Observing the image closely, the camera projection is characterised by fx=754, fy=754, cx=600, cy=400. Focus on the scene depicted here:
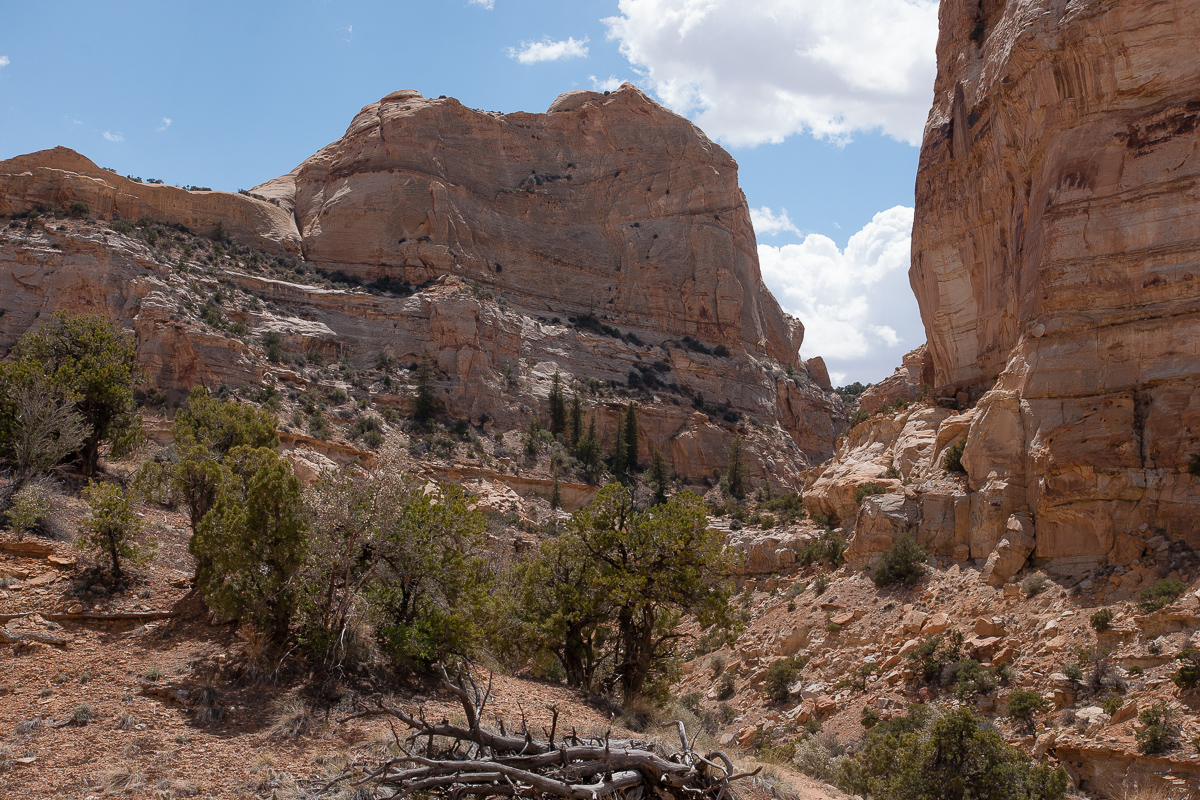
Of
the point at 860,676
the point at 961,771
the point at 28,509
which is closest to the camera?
the point at 961,771

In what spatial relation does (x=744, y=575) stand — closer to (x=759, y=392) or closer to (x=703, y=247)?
(x=759, y=392)

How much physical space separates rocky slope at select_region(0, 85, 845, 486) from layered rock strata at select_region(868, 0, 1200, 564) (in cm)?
3674

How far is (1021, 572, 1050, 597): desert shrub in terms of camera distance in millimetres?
19109

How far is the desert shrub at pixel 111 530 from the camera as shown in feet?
46.8

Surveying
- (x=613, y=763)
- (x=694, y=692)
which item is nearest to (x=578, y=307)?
(x=694, y=692)

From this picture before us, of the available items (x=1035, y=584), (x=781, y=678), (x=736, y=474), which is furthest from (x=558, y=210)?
(x=1035, y=584)

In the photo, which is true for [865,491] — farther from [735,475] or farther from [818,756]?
[735,475]

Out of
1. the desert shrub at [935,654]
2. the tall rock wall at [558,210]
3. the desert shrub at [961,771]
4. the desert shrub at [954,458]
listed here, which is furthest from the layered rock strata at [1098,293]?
the tall rock wall at [558,210]

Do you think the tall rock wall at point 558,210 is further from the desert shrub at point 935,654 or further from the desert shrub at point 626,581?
the desert shrub at point 935,654

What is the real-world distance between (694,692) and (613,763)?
17295 mm

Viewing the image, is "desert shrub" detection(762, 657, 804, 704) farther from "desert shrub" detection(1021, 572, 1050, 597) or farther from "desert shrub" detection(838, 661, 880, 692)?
"desert shrub" detection(1021, 572, 1050, 597)

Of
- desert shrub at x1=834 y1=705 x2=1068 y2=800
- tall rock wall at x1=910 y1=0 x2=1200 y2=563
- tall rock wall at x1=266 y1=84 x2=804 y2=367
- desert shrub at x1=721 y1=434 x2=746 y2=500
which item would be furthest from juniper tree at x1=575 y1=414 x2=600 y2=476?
desert shrub at x1=834 y1=705 x2=1068 y2=800

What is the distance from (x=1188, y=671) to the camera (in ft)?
46.9

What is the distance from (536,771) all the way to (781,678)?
1588 cm
